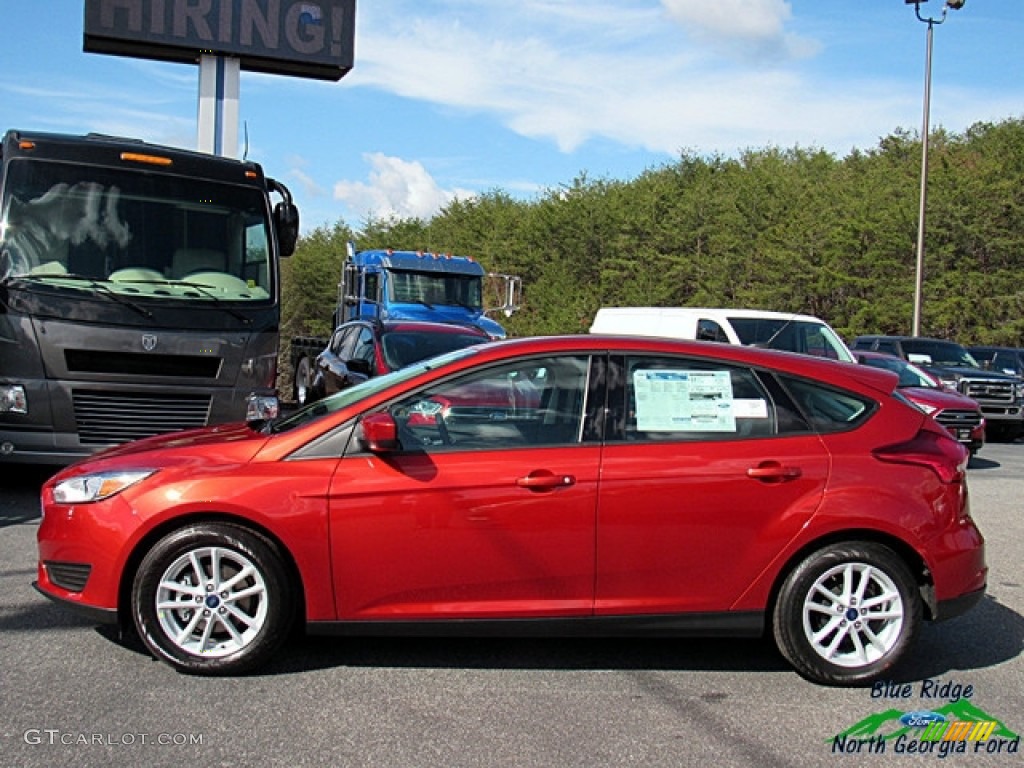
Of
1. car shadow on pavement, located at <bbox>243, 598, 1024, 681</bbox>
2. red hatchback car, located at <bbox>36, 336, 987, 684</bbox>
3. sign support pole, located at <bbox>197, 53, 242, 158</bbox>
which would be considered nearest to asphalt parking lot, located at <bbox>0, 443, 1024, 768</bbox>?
car shadow on pavement, located at <bbox>243, 598, 1024, 681</bbox>

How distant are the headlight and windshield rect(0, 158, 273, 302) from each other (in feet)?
12.2

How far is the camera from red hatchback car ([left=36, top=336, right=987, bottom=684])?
15.2ft

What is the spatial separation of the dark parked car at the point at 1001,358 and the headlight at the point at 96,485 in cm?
2099

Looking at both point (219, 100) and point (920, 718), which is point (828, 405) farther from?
point (219, 100)

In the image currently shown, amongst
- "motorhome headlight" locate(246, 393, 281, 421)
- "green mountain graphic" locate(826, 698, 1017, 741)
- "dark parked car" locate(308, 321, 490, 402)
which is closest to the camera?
"green mountain graphic" locate(826, 698, 1017, 741)

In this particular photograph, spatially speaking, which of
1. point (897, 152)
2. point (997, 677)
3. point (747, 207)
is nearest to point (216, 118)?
point (997, 677)

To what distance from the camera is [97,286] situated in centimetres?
824

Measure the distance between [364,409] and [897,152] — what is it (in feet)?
138

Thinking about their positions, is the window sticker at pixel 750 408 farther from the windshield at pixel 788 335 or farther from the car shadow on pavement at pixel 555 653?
the windshield at pixel 788 335

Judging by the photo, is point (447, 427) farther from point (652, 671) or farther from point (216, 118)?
point (216, 118)

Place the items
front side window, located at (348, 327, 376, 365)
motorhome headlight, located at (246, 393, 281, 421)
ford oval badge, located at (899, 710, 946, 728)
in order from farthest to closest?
front side window, located at (348, 327, 376, 365), motorhome headlight, located at (246, 393, 281, 421), ford oval badge, located at (899, 710, 946, 728)

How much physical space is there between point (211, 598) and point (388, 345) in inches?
315

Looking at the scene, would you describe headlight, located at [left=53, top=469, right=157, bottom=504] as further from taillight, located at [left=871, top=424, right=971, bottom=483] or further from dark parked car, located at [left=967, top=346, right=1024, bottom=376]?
dark parked car, located at [left=967, top=346, right=1024, bottom=376]

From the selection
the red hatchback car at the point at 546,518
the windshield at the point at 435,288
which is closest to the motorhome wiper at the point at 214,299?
the red hatchback car at the point at 546,518
